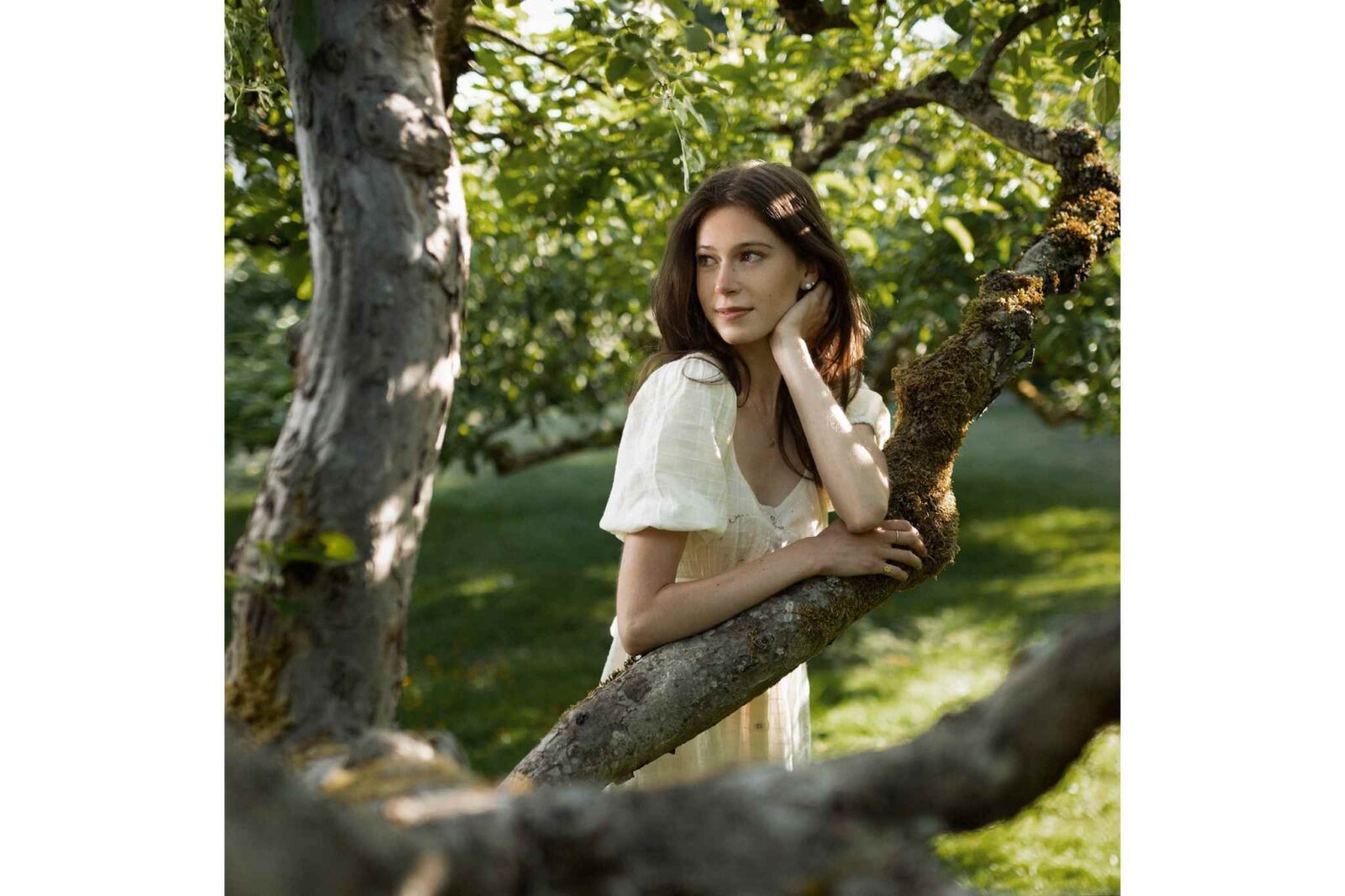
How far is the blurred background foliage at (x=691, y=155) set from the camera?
202 centimetres

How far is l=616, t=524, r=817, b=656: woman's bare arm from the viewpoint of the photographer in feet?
4.42

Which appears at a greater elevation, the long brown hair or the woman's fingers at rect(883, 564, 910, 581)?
the long brown hair

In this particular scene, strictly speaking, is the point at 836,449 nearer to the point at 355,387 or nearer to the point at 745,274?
the point at 745,274

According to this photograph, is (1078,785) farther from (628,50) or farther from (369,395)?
(369,395)

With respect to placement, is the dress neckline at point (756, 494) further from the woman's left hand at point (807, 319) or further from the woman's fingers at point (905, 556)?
the woman's fingers at point (905, 556)

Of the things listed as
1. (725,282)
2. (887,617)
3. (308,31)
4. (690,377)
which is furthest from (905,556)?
(887,617)

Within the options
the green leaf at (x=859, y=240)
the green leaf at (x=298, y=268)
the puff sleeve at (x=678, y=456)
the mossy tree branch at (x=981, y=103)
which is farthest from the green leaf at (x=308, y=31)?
the green leaf at (x=859, y=240)

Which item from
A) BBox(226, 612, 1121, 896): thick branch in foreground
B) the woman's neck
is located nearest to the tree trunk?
BBox(226, 612, 1121, 896): thick branch in foreground

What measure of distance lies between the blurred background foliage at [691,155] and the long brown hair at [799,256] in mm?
164

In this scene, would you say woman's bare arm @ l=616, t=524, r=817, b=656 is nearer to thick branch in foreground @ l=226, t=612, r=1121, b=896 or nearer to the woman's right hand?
the woman's right hand

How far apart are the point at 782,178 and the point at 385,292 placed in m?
0.92

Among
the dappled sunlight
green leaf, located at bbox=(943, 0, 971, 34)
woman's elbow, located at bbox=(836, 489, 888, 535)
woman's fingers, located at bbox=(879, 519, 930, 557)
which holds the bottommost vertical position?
the dappled sunlight

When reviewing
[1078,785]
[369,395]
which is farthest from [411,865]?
[1078,785]

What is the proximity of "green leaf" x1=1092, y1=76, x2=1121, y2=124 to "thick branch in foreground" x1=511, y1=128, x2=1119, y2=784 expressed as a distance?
0.16ft
